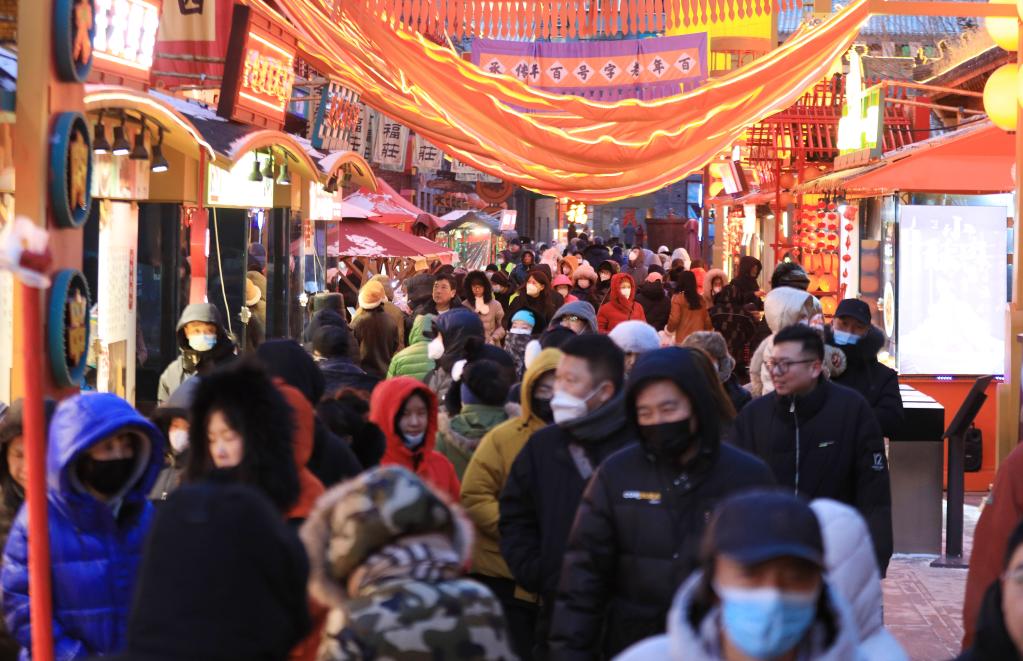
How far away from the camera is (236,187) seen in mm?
16219

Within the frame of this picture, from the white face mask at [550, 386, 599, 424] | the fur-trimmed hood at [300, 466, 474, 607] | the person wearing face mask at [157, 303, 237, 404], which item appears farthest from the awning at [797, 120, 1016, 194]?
the fur-trimmed hood at [300, 466, 474, 607]

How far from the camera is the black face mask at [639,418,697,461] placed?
487 centimetres

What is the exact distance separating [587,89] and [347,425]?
174 inches

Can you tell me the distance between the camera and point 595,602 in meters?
4.88

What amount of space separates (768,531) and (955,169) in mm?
13432

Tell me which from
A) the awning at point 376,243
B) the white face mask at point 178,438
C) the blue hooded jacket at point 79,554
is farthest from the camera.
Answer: the awning at point 376,243

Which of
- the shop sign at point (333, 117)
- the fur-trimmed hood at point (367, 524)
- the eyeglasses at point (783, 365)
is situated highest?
the shop sign at point (333, 117)

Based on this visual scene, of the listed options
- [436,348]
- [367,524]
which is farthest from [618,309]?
[367,524]

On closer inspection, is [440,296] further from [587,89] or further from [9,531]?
[9,531]

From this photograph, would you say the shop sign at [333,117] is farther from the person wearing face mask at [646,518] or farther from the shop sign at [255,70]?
the person wearing face mask at [646,518]

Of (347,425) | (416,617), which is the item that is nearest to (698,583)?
(416,617)

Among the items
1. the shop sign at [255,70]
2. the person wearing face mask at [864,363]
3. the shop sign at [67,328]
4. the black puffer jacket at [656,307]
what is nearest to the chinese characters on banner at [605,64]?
the person wearing face mask at [864,363]

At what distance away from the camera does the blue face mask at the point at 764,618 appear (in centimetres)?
300

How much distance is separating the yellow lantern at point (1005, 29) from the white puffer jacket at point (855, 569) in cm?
843
